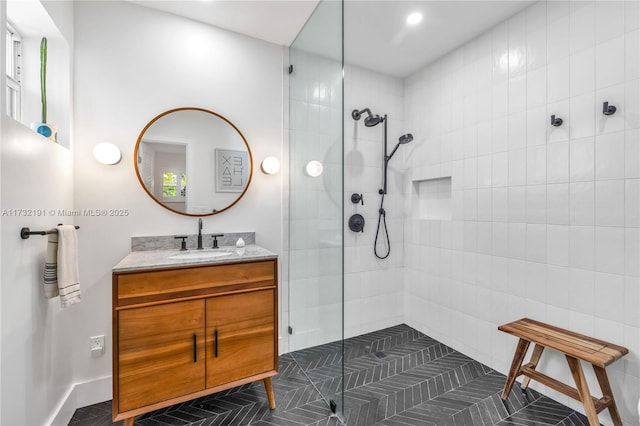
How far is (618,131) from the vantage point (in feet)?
5.30

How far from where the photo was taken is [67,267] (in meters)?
1.44

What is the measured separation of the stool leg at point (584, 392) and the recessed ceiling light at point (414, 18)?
247 centimetres

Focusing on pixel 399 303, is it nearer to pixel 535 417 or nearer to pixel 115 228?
pixel 535 417

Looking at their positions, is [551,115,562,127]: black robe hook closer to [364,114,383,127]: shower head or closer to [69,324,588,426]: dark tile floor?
[364,114,383,127]: shower head

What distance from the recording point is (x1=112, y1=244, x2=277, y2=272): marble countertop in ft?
5.02

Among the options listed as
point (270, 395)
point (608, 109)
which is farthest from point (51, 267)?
point (608, 109)

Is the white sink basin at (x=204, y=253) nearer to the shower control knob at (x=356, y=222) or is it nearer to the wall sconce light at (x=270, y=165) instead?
the wall sconce light at (x=270, y=165)

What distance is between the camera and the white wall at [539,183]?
161cm

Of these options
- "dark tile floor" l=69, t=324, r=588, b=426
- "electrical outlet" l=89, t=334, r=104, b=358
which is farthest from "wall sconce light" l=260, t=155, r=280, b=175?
"electrical outlet" l=89, t=334, r=104, b=358

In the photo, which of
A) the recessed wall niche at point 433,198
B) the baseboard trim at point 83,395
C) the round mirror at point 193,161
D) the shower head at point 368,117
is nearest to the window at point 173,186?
the round mirror at point 193,161

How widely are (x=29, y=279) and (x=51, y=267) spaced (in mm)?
102

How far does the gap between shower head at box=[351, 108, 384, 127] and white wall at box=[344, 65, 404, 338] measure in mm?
61

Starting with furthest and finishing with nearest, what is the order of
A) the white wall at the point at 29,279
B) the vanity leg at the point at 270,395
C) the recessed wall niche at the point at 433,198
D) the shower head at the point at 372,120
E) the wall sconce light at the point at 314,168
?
the recessed wall niche at the point at 433,198, the shower head at the point at 372,120, the wall sconce light at the point at 314,168, the vanity leg at the point at 270,395, the white wall at the point at 29,279

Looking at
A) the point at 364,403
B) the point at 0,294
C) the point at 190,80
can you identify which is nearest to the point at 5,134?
the point at 0,294
